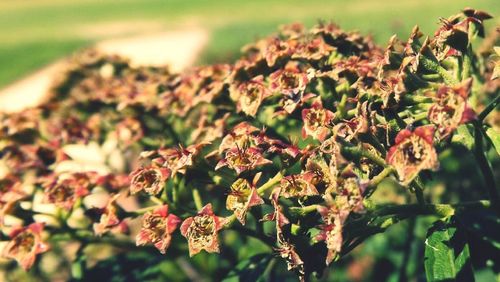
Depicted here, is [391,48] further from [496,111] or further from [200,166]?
[496,111]

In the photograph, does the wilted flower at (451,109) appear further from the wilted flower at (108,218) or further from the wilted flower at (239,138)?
the wilted flower at (108,218)

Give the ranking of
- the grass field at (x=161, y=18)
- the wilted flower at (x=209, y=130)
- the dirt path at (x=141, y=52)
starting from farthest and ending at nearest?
the grass field at (x=161, y=18)
the dirt path at (x=141, y=52)
the wilted flower at (x=209, y=130)

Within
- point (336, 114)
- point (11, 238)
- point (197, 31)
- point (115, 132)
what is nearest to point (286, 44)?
point (336, 114)

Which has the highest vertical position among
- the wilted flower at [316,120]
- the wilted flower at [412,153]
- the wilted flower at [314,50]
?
the wilted flower at [314,50]

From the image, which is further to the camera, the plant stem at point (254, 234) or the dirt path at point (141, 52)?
the dirt path at point (141, 52)

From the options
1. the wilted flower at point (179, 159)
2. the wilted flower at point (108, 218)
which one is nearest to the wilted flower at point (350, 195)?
the wilted flower at point (179, 159)

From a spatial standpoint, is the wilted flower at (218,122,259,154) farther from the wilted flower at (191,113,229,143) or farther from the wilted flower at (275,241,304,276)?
the wilted flower at (275,241,304,276)

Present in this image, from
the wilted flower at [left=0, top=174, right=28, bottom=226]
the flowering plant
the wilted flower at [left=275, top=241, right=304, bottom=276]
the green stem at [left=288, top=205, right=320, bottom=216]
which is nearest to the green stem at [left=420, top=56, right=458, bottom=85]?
the flowering plant
